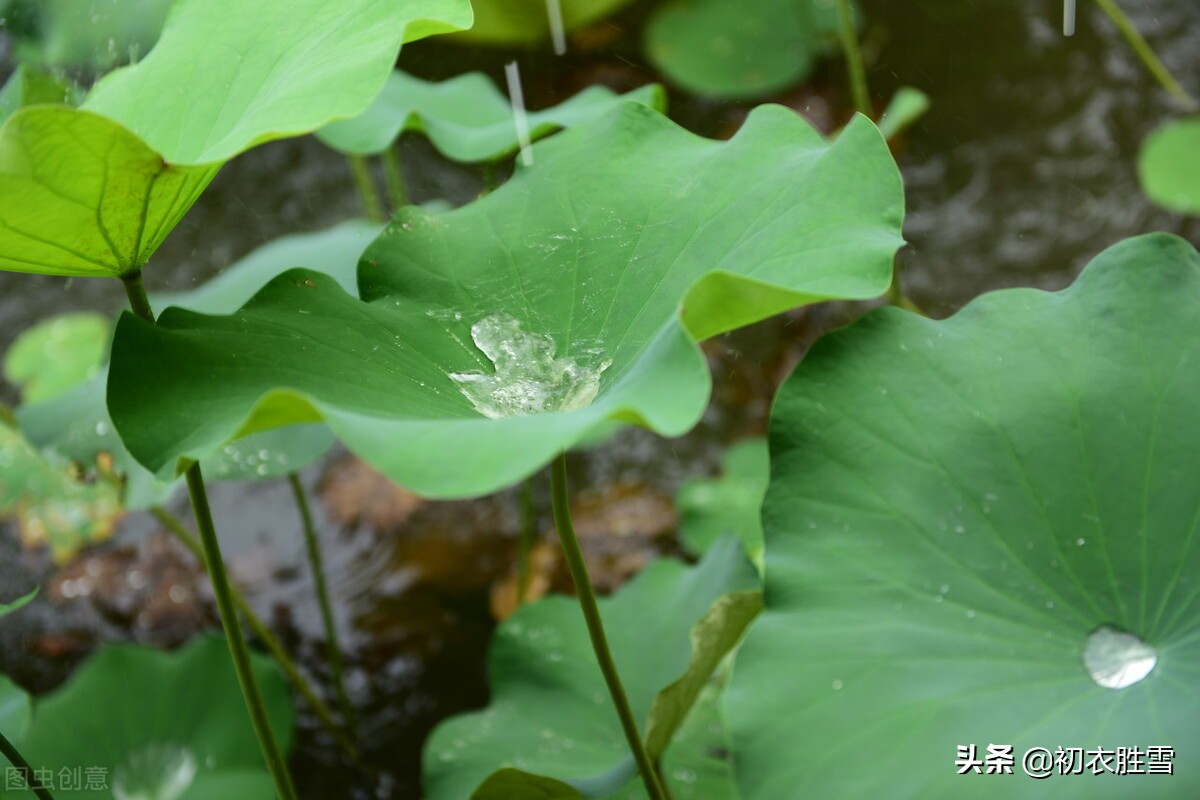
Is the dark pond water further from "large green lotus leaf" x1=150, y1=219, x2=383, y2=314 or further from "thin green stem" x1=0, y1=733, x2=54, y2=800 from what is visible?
"thin green stem" x1=0, y1=733, x2=54, y2=800

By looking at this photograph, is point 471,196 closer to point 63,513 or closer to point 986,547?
point 63,513

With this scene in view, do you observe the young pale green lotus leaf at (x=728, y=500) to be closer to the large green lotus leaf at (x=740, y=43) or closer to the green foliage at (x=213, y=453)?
the green foliage at (x=213, y=453)

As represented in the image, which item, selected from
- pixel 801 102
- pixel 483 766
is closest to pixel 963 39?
pixel 801 102

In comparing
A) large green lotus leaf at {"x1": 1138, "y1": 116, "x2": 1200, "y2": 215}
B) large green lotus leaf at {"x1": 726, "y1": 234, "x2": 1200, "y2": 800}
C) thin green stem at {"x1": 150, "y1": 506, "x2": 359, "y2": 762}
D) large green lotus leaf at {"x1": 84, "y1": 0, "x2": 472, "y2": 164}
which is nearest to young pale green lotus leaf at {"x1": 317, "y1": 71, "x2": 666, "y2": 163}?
large green lotus leaf at {"x1": 84, "y1": 0, "x2": 472, "y2": 164}

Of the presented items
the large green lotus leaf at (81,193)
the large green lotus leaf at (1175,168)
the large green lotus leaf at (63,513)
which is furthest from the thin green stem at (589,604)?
the large green lotus leaf at (1175,168)

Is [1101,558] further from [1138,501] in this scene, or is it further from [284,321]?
[284,321]

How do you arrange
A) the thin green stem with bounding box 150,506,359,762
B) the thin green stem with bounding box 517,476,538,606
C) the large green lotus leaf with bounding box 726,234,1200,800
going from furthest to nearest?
the thin green stem with bounding box 517,476,538,606, the thin green stem with bounding box 150,506,359,762, the large green lotus leaf with bounding box 726,234,1200,800
